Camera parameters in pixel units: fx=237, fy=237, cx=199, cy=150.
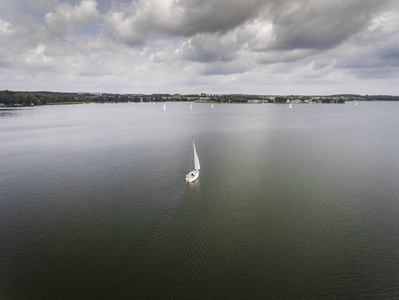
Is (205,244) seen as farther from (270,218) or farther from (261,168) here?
(261,168)

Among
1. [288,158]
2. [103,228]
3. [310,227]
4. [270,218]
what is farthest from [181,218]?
[288,158]

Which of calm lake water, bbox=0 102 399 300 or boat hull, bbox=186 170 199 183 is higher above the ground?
boat hull, bbox=186 170 199 183

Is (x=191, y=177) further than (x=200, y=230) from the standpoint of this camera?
Yes

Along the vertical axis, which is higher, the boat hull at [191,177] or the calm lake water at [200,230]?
the boat hull at [191,177]

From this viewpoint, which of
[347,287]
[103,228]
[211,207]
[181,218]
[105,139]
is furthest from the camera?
[105,139]

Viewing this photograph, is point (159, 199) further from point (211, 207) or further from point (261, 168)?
point (261, 168)

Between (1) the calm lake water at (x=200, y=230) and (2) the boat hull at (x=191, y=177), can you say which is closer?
(1) the calm lake water at (x=200, y=230)

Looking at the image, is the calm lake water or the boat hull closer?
the calm lake water

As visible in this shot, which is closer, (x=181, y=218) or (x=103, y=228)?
(x=103, y=228)

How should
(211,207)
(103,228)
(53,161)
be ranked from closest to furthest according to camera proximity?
(103,228) < (211,207) < (53,161)

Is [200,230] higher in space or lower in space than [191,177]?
lower
